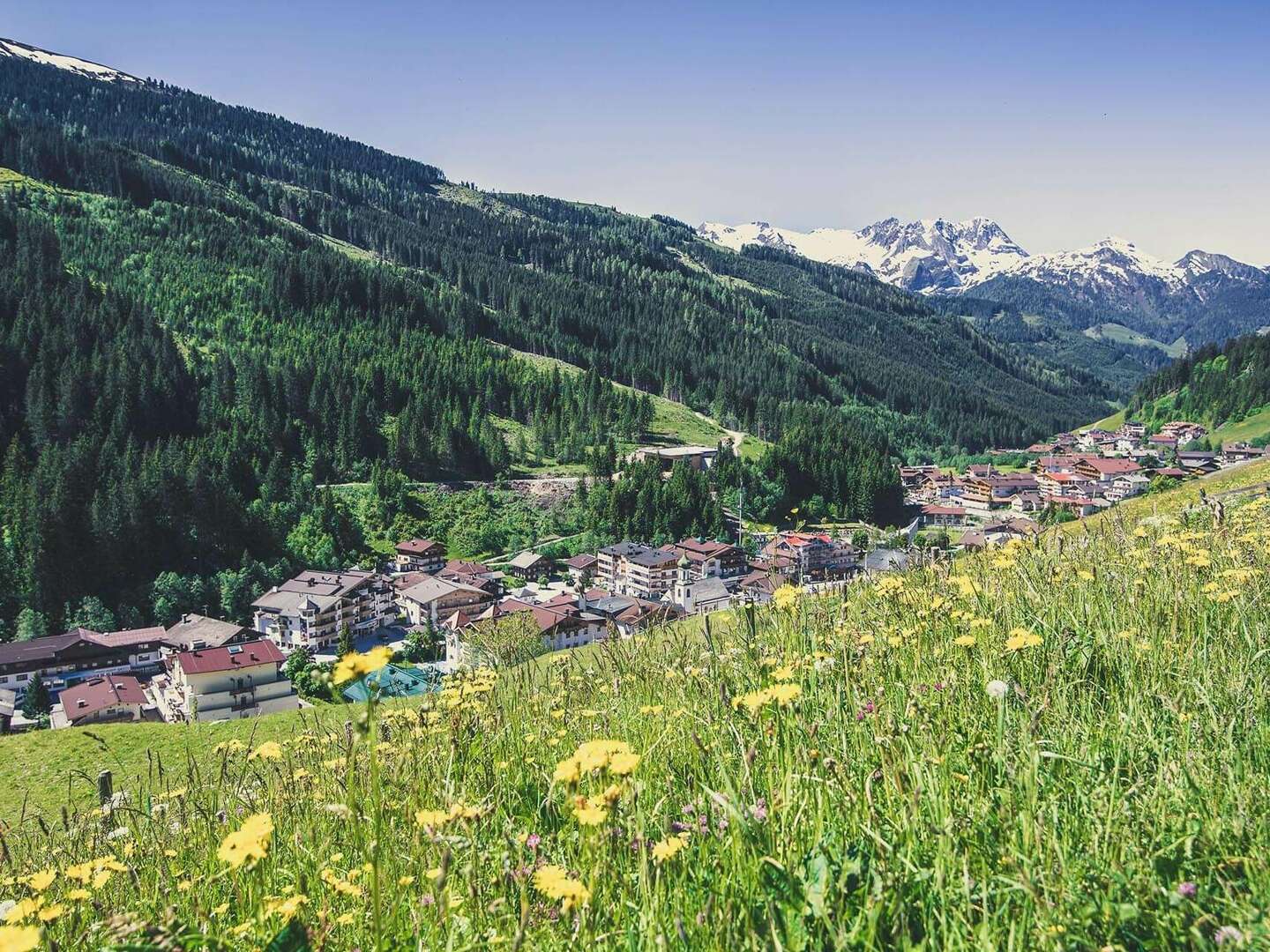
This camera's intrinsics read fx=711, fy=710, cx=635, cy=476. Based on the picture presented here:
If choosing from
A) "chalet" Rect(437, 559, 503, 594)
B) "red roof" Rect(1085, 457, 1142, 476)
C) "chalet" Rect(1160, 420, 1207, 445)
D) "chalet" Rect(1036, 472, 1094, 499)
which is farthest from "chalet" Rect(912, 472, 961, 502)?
"chalet" Rect(437, 559, 503, 594)

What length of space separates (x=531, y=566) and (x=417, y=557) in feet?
41.6

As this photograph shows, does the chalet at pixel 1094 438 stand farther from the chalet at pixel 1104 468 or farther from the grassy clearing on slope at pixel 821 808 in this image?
the grassy clearing on slope at pixel 821 808

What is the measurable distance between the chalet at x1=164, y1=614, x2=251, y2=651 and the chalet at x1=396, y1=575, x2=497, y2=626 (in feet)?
39.7

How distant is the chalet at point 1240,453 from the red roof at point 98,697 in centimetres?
11709

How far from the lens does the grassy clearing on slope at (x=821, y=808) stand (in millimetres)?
1895

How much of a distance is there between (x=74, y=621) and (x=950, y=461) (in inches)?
6175

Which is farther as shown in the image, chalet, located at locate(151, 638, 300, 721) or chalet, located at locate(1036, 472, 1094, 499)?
chalet, located at locate(1036, 472, 1094, 499)

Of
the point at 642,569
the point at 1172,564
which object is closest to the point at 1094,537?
the point at 1172,564

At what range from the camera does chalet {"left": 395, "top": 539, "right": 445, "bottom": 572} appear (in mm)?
73688

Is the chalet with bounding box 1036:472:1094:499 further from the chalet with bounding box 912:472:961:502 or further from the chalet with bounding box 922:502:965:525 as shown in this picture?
the chalet with bounding box 922:502:965:525

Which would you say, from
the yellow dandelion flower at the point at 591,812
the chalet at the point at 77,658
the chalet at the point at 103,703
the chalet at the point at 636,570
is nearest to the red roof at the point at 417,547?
the chalet at the point at 636,570

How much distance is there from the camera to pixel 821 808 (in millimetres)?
2207

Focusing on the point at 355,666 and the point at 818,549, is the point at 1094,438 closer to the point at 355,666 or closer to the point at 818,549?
the point at 818,549

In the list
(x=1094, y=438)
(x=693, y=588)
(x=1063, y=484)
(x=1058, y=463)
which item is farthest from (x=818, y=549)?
(x=1094, y=438)
